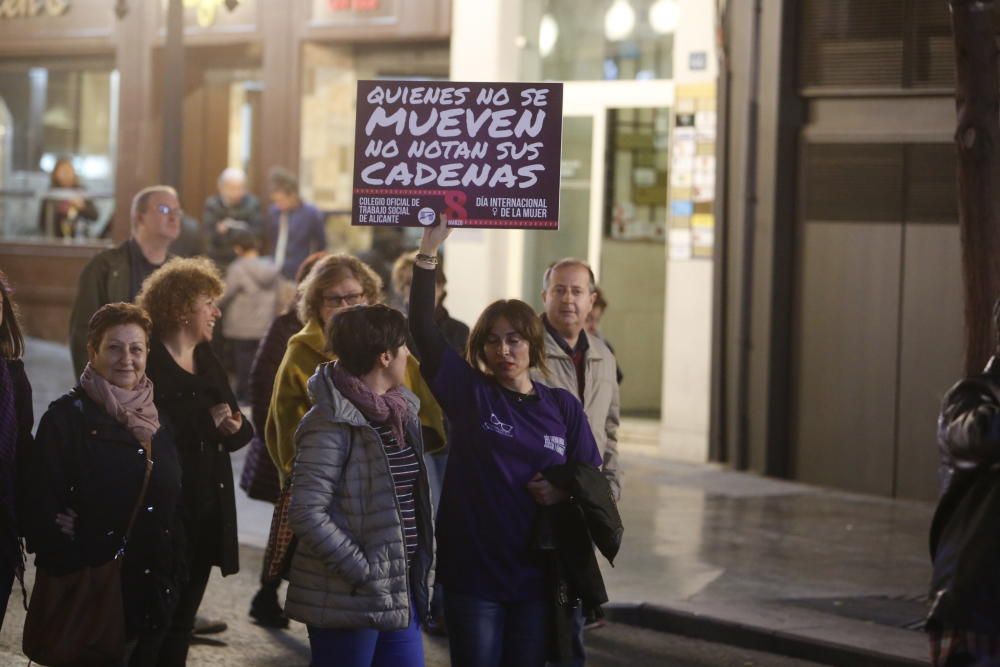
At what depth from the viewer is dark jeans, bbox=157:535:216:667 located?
678 cm

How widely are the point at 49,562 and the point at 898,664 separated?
395cm

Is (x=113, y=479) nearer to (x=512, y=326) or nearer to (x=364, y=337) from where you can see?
(x=364, y=337)

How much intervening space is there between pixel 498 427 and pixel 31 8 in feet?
47.2

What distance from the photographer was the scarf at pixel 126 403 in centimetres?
586

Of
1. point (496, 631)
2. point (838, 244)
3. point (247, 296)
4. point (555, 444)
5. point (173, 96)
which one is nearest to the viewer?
point (496, 631)

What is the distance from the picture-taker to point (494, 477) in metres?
5.61

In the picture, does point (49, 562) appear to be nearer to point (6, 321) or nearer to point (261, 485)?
point (6, 321)

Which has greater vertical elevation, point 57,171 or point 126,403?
point 57,171

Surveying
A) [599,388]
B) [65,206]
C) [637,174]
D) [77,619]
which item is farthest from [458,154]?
[65,206]

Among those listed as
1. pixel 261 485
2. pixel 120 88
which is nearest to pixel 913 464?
pixel 261 485

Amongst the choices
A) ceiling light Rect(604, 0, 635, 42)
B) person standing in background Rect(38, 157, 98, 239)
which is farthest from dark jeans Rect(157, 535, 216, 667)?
person standing in background Rect(38, 157, 98, 239)

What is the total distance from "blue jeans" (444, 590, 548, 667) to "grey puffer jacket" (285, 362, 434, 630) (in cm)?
32

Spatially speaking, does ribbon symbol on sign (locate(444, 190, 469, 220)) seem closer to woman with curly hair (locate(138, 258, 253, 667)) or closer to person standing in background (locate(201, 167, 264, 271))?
woman with curly hair (locate(138, 258, 253, 667))

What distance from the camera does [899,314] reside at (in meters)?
12.7
